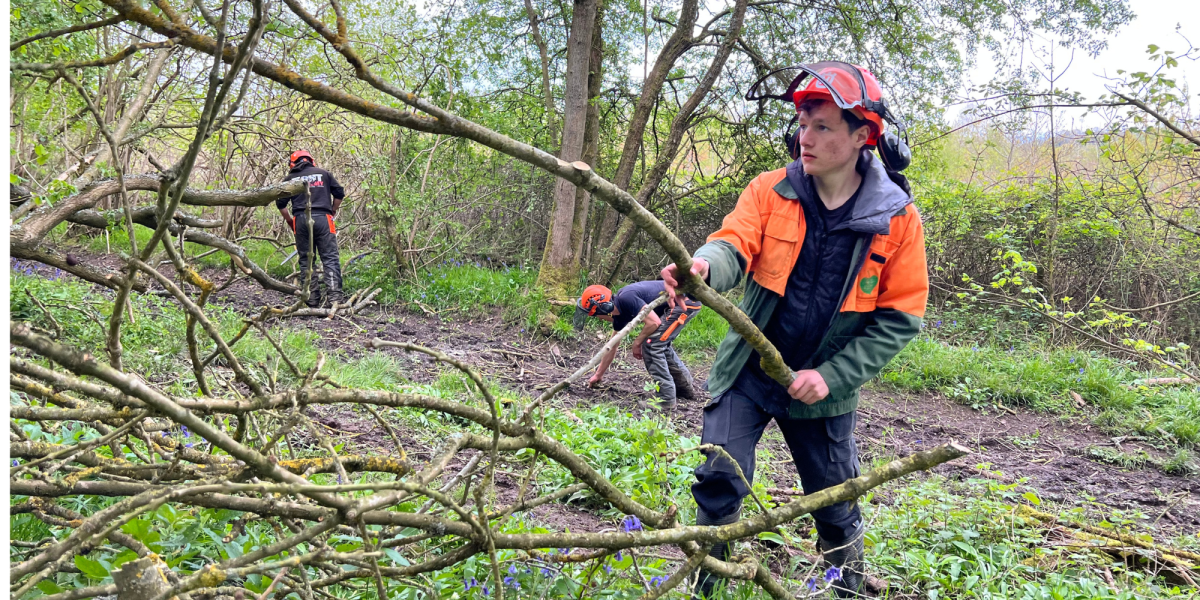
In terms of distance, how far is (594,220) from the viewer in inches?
368

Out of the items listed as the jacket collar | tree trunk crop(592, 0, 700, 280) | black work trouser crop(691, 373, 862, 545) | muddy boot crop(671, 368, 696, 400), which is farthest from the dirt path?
the jacket collar

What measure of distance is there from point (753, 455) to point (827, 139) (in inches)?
44.3

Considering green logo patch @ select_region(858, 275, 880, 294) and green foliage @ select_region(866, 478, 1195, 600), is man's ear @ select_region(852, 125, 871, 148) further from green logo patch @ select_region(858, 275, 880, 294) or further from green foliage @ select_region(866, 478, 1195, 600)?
green foliage @ select_region(866, 478, 1195, 600)

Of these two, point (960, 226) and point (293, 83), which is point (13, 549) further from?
point (960, 226)

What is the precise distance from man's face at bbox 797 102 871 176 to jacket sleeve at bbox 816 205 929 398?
12.0 inches

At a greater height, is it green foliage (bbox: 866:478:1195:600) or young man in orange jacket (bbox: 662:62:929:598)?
young man in orange jacket (bbox: 662:62:929:598)

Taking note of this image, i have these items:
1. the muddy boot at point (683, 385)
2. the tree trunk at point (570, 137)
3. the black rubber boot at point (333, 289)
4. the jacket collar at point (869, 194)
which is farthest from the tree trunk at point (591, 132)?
the jacket collar at point (869, 194)

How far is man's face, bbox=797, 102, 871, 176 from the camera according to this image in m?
2.34

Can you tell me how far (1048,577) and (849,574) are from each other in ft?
2.88

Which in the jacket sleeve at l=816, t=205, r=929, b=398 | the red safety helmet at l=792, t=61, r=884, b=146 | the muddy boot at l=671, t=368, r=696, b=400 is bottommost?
the muddy boot at l=671, t=368, r=696, b=400

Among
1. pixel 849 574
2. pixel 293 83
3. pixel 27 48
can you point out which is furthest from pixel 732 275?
pixel 27 48

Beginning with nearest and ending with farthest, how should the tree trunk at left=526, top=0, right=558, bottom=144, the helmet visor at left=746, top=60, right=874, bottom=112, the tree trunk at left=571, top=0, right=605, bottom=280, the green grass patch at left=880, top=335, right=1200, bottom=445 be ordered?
the helmet visor at left=746, top=60, right=874, bottom=112
the green grass patch at left=880, top=335, right=1200, bottom=445
the tree trunk at left=571, top=0, right=605, bottom=280
the tree trunk at left=526, top=0, right=558, bottom=144

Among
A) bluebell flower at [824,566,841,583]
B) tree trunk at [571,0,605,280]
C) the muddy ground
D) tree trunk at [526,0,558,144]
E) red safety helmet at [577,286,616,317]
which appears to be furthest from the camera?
tree trunk at [526,0,558,144]

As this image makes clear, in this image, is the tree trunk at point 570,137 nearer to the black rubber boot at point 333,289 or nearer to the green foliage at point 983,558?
the black rubber boot at point 333,289
